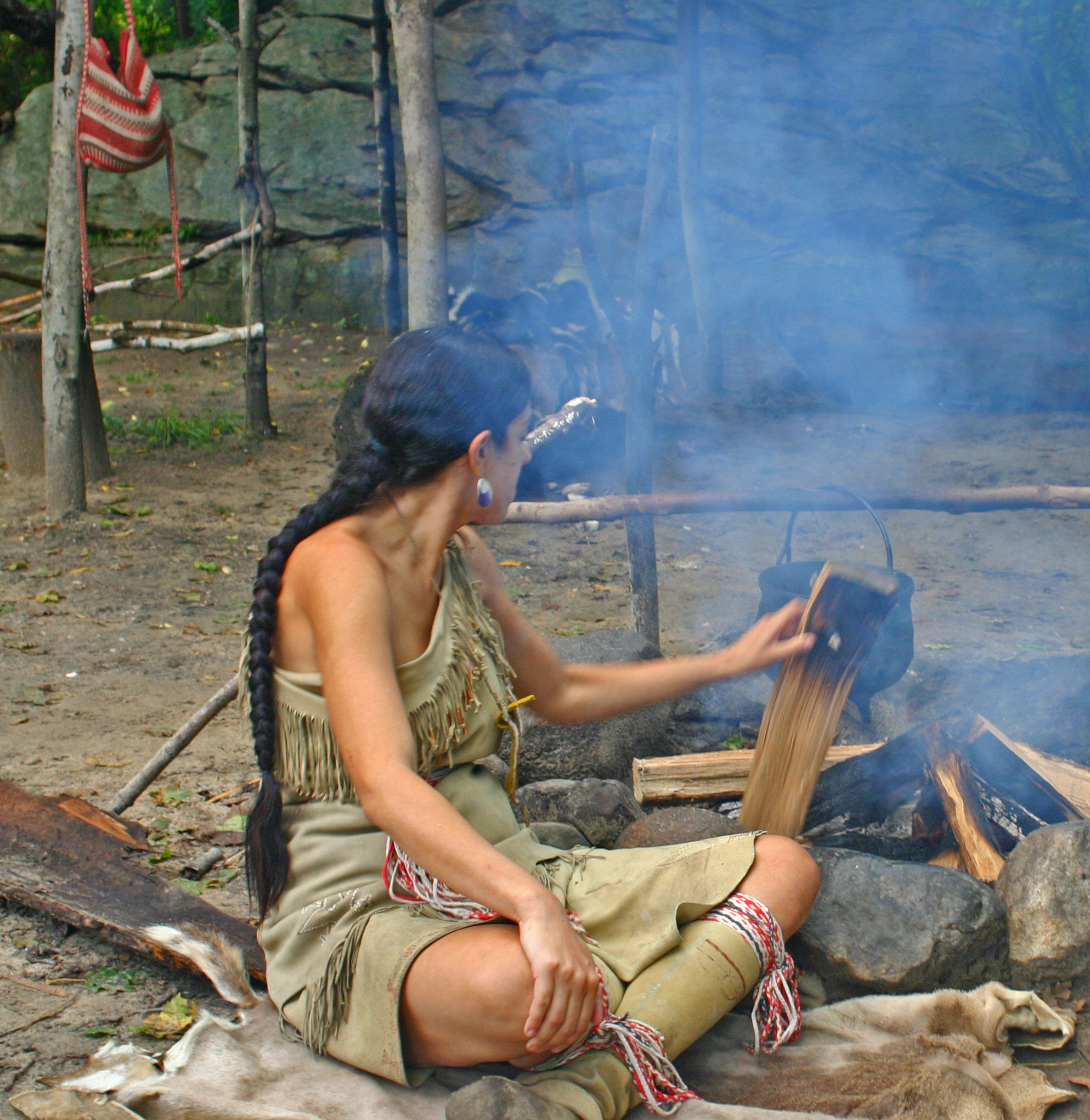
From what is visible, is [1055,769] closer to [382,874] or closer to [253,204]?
[382,874]

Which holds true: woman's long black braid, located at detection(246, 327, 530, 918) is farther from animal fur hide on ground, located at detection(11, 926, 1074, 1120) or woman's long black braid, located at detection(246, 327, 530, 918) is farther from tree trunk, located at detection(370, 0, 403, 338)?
tree trunk, located at detection(370, 0, 403, 338)

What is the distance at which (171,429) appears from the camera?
8812 millimetres

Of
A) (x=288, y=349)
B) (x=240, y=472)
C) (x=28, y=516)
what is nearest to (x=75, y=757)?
(x=28, y=516)

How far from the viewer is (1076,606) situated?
5.71 meters

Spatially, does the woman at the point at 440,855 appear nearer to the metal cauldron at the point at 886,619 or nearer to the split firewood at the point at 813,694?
the split firewood at the point at 813,694

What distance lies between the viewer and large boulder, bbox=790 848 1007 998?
2.23 m

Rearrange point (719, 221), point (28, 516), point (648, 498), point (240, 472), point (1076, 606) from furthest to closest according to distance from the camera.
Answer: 1. point (719, 221)
2. point (240, 472)
3. point (28, 516)
4. point (1076, 606)
5. point (648, 498)

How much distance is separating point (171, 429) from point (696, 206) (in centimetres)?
561

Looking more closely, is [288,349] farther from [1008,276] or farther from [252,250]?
[1008,276]

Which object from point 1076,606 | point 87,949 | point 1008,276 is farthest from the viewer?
point 1008,276

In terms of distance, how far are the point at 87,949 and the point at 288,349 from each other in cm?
1042

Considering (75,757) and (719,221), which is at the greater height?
(719,221)

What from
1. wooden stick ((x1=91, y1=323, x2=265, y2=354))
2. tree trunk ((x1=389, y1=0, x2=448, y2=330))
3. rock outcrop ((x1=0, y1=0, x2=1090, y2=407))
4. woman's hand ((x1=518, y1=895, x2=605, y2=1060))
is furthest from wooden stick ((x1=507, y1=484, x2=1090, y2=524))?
rock outcrop ((x1=0, y1=0, x2=1090, y2=407))

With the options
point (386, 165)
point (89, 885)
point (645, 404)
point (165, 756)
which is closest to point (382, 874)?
point (89, 885)
